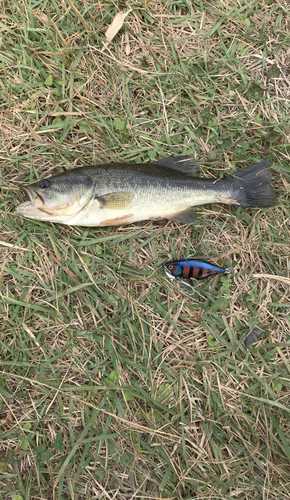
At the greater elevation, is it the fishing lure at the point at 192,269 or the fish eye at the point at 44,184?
the fish eye at the point at 44,184

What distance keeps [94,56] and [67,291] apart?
274 centimetres

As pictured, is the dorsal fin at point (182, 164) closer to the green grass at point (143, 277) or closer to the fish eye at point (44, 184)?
the green grass at point (143, 277)

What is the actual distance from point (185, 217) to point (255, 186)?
2.93 feet

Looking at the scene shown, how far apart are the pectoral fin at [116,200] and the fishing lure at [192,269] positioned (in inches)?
31.6

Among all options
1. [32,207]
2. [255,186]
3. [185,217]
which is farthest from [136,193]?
[255,186]

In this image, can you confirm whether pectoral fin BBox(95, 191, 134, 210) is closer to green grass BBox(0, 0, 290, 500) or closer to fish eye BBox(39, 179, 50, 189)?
green grass BBox(0, 0, 290, 500)

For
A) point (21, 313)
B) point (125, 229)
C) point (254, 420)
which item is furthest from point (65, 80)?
point (254, 420)

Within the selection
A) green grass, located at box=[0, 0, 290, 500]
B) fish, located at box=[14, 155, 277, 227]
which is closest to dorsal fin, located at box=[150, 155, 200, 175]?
fish, located at box=[14, 155, 277, 227]

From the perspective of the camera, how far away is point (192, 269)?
3186 mm

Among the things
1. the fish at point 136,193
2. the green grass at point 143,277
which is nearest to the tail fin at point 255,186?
the fish at point 136,193

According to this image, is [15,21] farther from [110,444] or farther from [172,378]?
[110,444]

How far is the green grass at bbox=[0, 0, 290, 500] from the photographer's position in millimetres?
3086

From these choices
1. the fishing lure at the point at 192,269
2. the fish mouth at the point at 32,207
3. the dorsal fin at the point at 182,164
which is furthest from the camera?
the dorsal fin at the point at 182,164

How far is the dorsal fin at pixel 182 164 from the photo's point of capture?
11.1 feet
